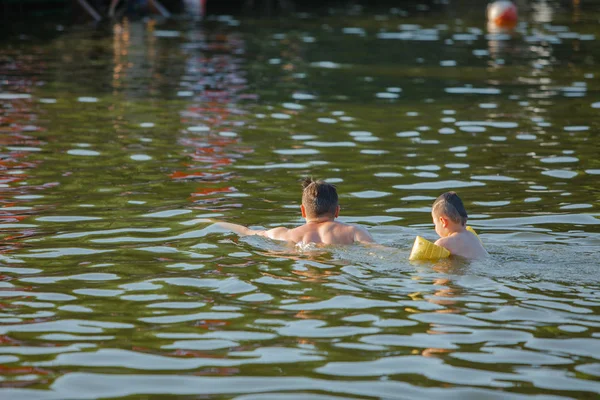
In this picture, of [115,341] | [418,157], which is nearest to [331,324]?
[115,341]

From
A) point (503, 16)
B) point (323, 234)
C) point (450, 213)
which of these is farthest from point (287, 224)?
point (503, 16)

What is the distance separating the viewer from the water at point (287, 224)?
20.5ft

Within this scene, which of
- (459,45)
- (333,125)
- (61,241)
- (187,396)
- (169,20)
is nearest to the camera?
(187,396)

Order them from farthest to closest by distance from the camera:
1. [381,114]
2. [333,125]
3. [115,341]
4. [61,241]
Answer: [381,114], [333,125], [61,241], [115,341]

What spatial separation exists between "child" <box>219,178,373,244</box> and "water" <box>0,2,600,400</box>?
0.20 m

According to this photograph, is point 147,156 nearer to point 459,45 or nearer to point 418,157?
point 418,157

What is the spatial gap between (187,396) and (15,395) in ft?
3.11

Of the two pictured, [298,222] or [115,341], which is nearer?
[115,341]

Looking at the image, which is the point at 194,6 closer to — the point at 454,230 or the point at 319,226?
the point at 319,226

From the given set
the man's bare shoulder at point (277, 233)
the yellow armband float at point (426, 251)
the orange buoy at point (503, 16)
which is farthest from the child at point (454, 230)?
the orange buoy at point (503, 16)

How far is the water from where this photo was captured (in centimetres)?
625

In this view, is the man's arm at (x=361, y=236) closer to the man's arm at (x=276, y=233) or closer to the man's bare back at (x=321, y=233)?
the man's bare back at (x=321, y=233)

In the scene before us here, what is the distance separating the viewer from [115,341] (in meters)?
6.71

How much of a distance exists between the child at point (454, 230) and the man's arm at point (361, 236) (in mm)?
592
